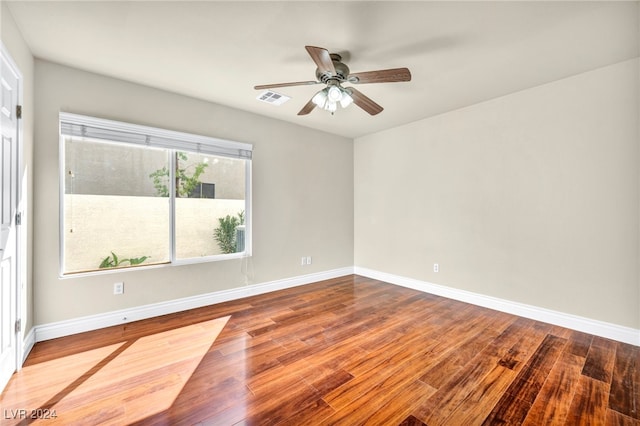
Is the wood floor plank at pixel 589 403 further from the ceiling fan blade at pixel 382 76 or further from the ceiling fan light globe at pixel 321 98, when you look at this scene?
the ceiling fan light globe at pixel 321 98

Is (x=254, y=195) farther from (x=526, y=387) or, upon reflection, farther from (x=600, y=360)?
(x=600, y=360)

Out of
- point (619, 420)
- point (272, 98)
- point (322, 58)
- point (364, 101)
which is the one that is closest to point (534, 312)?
point (619, 420)

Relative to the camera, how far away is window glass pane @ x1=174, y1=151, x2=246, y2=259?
344 centimetres

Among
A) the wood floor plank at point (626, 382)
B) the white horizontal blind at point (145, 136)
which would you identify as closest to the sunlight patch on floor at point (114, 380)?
the white horizontal blind at point (145, 136)

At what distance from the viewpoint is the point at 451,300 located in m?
3.77

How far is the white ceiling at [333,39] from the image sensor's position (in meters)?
1.93

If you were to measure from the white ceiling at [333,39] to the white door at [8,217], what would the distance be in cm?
53

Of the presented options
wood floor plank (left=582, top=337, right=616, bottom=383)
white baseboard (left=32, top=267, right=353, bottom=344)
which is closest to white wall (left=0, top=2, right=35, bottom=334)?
white baseboard (left=32, top=267, right=353, bottom=344)

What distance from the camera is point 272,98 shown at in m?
3.43

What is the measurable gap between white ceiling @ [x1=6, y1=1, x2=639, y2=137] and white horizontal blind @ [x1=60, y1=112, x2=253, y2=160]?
19.8 inches

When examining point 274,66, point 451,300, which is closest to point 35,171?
point 274,66

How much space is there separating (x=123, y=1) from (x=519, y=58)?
3199 mm

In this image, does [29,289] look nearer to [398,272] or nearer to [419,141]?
[398,272]

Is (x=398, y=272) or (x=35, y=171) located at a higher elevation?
(x=35, y=171)
